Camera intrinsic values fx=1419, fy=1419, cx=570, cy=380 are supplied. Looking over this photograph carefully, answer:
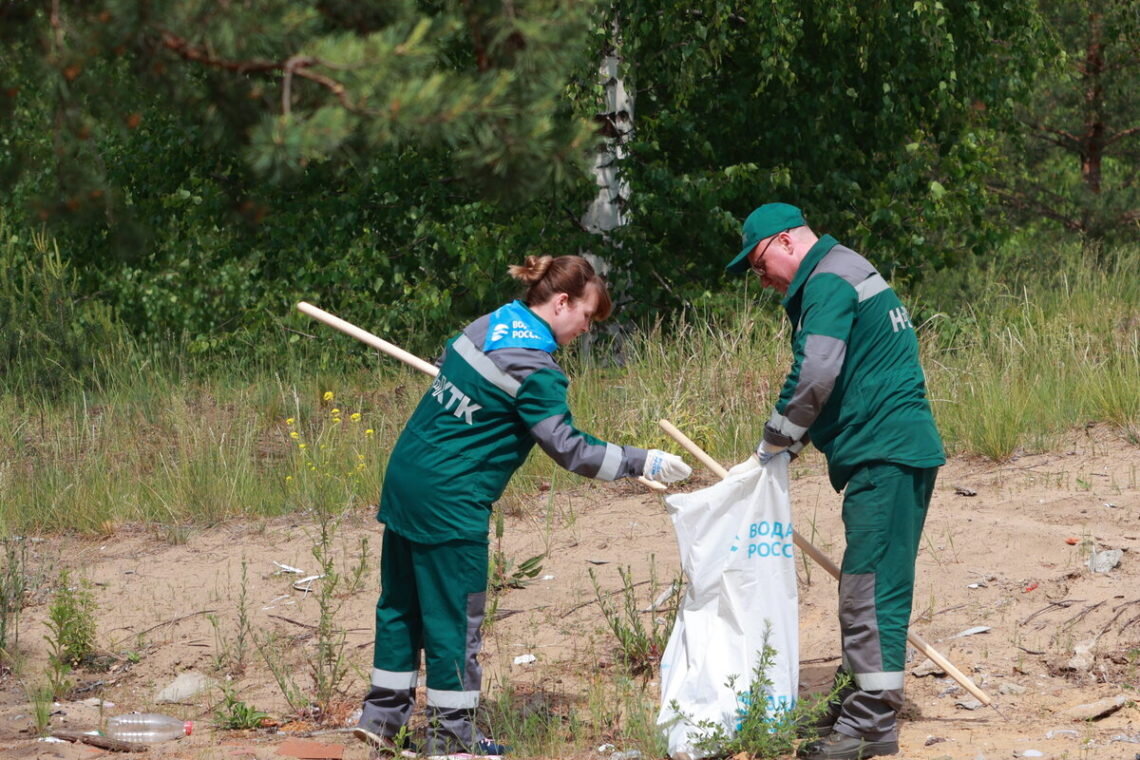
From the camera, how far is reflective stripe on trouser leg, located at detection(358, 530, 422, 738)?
493 centimetres

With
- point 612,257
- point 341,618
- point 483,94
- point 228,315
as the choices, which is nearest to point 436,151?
point 612,257

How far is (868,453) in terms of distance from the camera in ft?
15.5

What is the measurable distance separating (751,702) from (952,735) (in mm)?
874

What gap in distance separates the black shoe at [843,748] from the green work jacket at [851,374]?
2.94ft

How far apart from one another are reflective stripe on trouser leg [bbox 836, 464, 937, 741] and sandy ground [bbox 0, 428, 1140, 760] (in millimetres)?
229

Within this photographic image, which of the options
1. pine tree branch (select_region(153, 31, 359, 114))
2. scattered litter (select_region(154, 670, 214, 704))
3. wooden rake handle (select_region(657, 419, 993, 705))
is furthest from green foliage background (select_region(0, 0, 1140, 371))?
pine tree branch (select_region(153, 31, 359, 114))

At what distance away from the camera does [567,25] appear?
3.60 metres

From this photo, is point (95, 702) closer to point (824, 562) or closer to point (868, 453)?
point (824, 562)

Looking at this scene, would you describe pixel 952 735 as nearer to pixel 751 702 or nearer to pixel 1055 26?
pixel 751 702

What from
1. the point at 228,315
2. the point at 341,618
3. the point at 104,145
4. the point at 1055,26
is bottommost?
the point at 341,618

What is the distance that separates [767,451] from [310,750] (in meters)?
1.99

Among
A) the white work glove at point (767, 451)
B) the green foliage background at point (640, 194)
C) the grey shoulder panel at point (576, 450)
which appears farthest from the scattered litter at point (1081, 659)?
the green foliage background at point (640, 194)

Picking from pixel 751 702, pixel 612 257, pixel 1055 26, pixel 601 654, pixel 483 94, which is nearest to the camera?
A: pixel 483 94

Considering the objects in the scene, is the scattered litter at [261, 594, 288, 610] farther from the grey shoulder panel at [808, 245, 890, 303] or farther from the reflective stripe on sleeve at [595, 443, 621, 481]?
the grey shoulder panel at [808, 245, 890, 303]
